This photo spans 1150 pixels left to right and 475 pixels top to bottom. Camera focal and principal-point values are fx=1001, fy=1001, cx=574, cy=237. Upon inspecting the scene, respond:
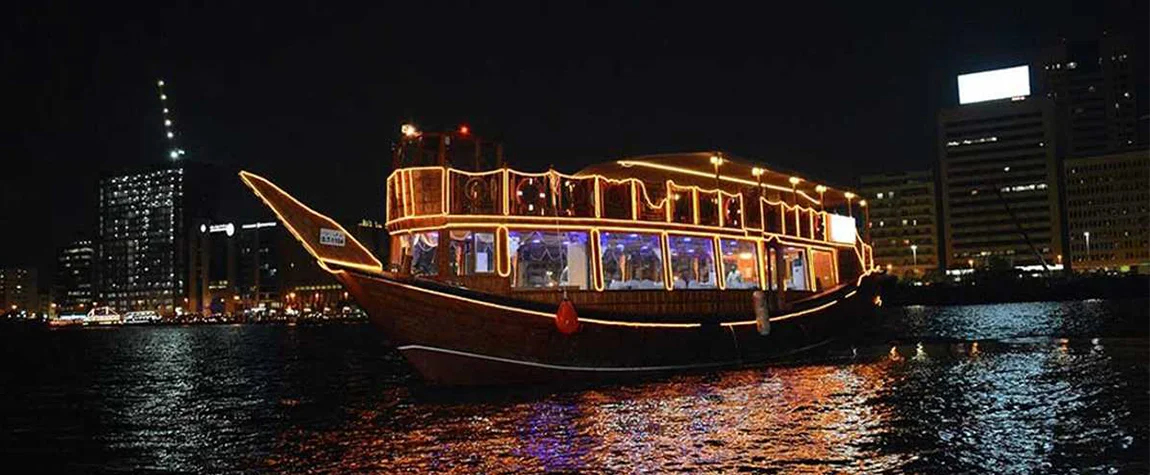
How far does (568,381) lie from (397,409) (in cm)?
370

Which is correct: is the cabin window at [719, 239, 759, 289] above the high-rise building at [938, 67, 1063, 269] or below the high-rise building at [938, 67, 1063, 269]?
below

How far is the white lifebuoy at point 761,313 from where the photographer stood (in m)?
25.3

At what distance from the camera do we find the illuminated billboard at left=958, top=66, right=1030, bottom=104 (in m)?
158

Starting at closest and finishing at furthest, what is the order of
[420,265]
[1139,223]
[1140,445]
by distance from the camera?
[1140,445] < [420,265] < [1139,223]

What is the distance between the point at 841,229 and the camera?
1292 inches

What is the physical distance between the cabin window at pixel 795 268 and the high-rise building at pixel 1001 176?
138 meters

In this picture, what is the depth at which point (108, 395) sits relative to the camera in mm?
28797

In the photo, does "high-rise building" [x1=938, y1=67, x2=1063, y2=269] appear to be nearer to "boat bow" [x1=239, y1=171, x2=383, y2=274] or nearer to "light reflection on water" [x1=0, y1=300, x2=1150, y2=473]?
"light reflection on water" [x1=0, y1=300, x2=1150, y2=473]

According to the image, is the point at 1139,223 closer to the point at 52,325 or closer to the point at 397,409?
the point at 397,409

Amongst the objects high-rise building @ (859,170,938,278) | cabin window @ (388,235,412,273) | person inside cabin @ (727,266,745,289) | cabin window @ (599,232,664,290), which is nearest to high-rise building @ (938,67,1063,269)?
high-rise building @ (859,170,938,278)

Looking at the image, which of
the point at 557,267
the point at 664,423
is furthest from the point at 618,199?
the point at 664,423

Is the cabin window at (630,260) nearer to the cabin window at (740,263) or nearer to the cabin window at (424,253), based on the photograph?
the cabin window at (740,263)

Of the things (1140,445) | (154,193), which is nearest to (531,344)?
(1140,445)

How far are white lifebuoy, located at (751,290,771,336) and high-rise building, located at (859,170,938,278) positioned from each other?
15296 cm
